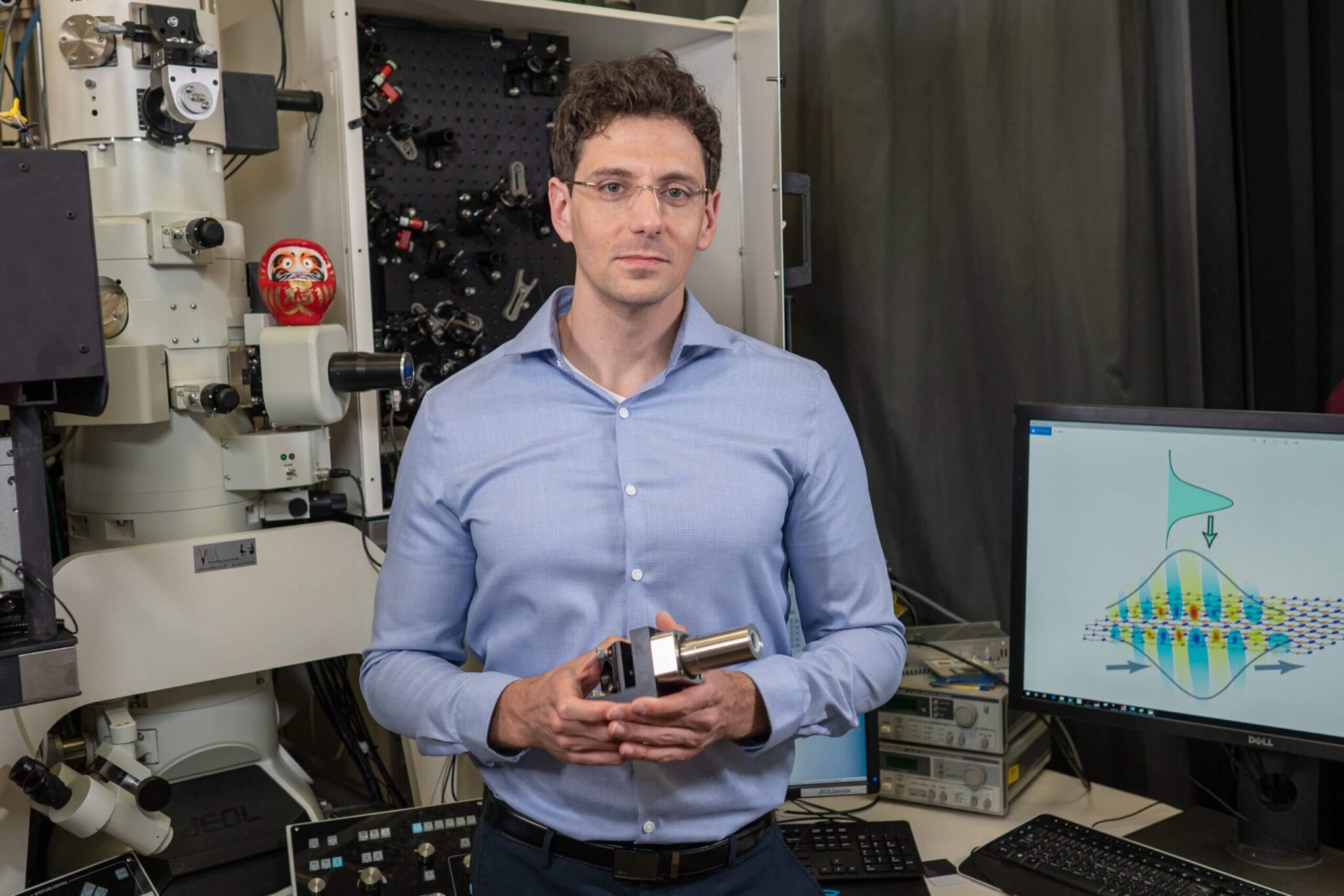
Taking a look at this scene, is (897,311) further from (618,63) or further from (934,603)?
(618,63)

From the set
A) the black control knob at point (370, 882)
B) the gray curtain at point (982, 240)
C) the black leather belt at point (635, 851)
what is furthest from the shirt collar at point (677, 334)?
the gray curtain at point (982, 240)

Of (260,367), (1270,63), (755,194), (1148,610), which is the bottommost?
(1148,610)

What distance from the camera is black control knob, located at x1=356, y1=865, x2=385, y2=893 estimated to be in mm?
1515

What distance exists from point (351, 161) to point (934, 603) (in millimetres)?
1299

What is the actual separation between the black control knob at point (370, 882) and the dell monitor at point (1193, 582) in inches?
35.3

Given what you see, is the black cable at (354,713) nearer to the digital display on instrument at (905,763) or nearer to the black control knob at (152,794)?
the black control knob at (152,794)

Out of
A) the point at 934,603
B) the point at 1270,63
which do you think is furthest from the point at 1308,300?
the point at 934,603

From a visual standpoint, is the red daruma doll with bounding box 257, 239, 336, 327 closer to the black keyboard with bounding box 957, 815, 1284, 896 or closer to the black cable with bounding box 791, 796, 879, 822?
the black cable with bounding box 791, 796, 879, 822

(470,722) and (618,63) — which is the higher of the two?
(618,63)

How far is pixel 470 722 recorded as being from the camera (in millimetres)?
1140

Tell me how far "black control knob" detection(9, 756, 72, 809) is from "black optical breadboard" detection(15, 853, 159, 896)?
0.10m

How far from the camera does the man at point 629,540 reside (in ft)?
3.83

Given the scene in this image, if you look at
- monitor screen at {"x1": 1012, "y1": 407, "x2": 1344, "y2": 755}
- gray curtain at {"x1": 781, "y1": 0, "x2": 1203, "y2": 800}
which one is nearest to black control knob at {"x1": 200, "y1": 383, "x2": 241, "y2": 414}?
monitor screen at {"x1": 1012, "y1": 407, "x2": 1344, "y2": 755}

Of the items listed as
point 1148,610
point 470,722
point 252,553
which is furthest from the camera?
point 252,553
